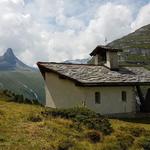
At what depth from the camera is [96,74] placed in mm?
40219

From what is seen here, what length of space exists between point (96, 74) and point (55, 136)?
1919 cm

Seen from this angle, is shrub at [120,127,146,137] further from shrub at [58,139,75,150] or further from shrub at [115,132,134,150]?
shrub at [58,139,75,150]

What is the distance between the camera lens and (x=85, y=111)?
28.5 meters

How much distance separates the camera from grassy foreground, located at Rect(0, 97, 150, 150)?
65.0ft

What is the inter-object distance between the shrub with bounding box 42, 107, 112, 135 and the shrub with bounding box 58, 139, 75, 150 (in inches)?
180

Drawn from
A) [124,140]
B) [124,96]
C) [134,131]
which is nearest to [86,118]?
[134,131]

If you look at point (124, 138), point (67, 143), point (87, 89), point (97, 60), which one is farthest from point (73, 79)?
point (67, 143)

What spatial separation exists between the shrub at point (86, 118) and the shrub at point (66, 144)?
458 cm

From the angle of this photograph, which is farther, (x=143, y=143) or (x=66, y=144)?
(x=143, y=143)

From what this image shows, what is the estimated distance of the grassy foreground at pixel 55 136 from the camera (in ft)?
65.0

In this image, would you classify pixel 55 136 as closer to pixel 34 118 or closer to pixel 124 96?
pixel 34 118

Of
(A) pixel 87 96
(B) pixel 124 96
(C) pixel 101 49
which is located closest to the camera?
(A) pixel 87 96

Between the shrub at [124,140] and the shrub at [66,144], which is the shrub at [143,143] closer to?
the shrub at [124,140]

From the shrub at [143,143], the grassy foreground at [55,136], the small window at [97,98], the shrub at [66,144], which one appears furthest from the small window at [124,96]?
the shrub at [66,144]
